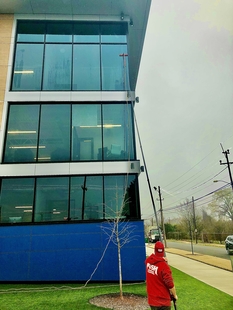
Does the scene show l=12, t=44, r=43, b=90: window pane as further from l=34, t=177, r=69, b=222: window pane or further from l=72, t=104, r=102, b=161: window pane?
l=34, t=177, r=69, b=222: window pane

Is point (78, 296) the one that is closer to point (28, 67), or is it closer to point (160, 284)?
point (160, 284)

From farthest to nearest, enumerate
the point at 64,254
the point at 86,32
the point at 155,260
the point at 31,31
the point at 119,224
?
the point at 86,32 < the point at 31,31 < the point at 119,224 < the point at 64,254 < the point at 155,260

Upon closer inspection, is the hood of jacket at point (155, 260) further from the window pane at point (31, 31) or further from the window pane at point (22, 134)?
the window pane at point (31, 31)

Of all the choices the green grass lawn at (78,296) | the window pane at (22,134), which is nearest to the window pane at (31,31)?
the window pane at (22,134)

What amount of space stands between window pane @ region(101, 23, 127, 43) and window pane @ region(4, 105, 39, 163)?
5332mm

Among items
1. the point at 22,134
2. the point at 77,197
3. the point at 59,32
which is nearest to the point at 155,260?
the point at 77,197

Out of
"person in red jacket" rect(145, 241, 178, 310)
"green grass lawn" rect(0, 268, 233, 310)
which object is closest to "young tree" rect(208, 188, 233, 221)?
"green grass lawn" rect(0, 268, 233, 310)

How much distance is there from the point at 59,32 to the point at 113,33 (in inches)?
115

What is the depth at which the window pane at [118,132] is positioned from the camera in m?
10.1

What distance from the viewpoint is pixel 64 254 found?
8.48 m

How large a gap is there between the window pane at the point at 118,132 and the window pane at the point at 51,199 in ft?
7.48

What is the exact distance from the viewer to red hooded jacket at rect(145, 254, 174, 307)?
3246mm

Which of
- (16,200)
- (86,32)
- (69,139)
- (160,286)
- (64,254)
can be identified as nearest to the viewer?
(160,286)

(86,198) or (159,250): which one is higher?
(86,198)
